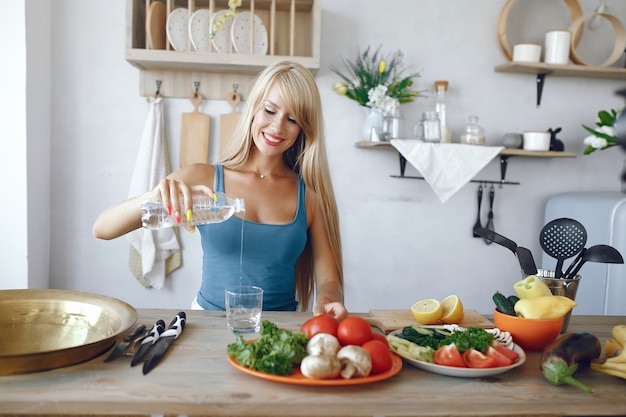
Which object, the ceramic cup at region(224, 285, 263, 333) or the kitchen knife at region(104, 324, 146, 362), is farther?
the ceramic cup at region(224, 285, 263, 333)

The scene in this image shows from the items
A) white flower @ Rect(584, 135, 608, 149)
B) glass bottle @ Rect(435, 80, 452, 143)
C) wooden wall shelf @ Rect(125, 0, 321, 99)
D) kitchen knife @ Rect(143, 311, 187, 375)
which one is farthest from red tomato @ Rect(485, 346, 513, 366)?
white flower @ Rect(584, 135, 608, 149)

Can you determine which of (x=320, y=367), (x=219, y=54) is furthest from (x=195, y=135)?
(x=320, y=367)

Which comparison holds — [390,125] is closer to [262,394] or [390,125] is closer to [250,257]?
[250,257]

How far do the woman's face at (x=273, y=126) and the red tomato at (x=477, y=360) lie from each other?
2.90 feet

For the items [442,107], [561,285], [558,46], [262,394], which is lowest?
[262,394]

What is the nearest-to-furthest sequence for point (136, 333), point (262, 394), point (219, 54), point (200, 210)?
1. point (262, 394)
2. point (136, 333)
3. point (200, 210)
4. point (219, 54)

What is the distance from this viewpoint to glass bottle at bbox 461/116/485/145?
2.78 metres

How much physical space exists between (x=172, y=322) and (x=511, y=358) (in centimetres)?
73

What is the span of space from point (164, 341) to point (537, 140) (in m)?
2.25

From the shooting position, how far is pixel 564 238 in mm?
1466

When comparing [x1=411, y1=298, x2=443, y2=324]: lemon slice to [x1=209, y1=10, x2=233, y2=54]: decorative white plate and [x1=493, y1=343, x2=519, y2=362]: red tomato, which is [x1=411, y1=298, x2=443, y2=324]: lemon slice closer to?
[x1=493, y1=343, x2=519, y2=362]: red tomato

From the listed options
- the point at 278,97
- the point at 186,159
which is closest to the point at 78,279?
the point at 186,159

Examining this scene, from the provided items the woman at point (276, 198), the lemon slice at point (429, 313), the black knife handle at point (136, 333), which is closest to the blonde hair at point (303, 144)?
the woman at point (276, 198)

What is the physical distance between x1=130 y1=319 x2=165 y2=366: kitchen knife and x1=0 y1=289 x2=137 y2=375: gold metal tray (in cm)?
5
